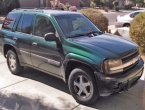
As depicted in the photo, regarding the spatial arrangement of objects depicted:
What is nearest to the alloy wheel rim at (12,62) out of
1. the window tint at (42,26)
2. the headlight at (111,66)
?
the window tint at (42,26)

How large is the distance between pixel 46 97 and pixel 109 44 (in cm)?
180

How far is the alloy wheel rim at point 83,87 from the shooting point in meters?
5.41

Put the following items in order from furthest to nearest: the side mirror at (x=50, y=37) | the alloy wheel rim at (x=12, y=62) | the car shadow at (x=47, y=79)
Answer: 1. the alloy wheel rim at (x=12, y=62)
2. the car shadow at (x=47, y=79)
3. the side mirror at (x=50, y=37)

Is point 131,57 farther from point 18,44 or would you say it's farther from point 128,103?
point 18,44

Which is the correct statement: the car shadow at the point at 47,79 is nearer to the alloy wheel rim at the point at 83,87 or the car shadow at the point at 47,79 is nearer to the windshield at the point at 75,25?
the alloy wheel rim at the point at 83,87

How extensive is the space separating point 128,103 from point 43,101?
180cm

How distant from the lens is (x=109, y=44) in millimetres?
5633

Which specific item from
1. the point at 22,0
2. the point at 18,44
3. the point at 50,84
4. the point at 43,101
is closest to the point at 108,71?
the point at 43,101

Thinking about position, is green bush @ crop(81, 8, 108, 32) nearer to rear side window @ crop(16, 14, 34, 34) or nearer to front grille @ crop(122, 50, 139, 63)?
rear side window @ crop(16, 14, 34, 34)

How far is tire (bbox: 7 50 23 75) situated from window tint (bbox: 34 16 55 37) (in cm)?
120

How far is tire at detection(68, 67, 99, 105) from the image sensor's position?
209 inches

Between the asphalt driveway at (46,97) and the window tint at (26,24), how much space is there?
1307 mm

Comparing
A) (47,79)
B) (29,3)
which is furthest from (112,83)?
(29,3)

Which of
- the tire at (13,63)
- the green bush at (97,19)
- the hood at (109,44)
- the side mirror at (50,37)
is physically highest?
the side mirror at (50,37)
